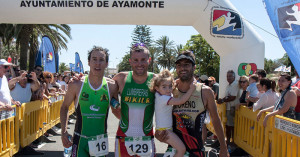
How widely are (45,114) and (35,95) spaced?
99 cm

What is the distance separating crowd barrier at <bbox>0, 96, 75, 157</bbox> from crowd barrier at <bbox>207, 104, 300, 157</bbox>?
176 inches

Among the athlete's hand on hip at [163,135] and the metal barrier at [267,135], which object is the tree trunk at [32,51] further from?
the athlete's hand on hip at [163,135]

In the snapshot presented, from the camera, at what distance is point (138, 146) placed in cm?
333

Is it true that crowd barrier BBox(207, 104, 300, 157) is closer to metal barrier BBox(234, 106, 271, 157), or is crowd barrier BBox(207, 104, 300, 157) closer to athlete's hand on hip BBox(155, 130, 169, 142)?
metal barrier BBox(234, 106, 271, 157)

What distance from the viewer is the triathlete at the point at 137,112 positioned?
3.36 metres

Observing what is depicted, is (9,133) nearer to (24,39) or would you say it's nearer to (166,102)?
(166,102)

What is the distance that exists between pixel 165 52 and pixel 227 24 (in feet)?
218

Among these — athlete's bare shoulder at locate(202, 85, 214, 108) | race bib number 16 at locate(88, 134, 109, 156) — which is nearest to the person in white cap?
race bib number 16 at locate(88, 134, 109, 156)

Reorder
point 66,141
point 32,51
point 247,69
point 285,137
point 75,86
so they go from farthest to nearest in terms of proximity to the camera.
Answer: point 32,51 → point 247,69 → point 285,137 → point 75,86 → point 66,141

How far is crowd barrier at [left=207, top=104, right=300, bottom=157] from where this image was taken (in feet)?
13.1

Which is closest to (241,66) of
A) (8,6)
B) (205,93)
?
(205,93)

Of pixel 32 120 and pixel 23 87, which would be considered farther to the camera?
pixel 23 87

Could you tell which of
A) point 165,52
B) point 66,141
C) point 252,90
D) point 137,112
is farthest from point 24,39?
point 165,52

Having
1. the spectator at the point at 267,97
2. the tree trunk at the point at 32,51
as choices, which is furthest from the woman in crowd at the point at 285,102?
the tree trunk at the point at 32,51
